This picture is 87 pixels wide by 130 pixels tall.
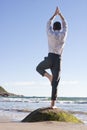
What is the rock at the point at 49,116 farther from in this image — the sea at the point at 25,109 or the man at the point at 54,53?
the sea at the point at 25,109

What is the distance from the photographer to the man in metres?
8.70

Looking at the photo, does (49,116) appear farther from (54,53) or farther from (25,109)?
(25,109)

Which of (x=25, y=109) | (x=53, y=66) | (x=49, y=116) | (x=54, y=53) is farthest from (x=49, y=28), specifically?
(x=25, y=109)

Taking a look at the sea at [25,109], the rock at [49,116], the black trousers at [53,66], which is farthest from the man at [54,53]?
the sea at [25,109]

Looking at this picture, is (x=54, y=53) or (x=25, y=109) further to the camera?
(x=25, y=109)

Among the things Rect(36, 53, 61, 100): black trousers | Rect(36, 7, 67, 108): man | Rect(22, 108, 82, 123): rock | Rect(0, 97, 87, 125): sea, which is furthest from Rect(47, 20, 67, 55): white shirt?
Rect(0, 97, 87, 125): sea

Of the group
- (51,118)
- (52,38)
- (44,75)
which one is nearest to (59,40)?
(52,38)

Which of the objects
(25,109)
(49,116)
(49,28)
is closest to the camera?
(49,116)

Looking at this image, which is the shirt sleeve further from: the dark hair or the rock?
the rock

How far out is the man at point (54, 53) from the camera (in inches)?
342

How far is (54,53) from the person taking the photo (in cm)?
876

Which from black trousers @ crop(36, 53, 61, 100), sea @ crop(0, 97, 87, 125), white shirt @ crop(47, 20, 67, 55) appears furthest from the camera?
sea @ crop(0, 97, 87, 125)

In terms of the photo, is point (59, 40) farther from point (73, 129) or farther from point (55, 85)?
point (73, 129)

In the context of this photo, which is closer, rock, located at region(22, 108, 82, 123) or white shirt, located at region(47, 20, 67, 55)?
rock, located at region(22, 108, 82, 123)
